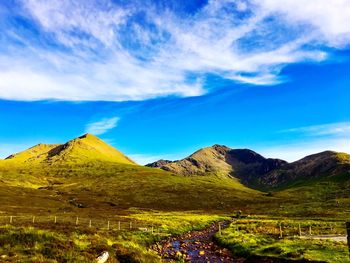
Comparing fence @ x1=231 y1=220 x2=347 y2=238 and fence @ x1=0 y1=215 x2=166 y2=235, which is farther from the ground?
fence @ x1=0 y1=215 x2=166 y2=235

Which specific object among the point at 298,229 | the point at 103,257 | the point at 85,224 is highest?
the point at 85,224

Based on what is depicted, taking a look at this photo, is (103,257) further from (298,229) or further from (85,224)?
(298,229)

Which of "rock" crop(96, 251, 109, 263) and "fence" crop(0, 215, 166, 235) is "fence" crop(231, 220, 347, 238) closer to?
"fence" crop(0, 215, 166, 235)

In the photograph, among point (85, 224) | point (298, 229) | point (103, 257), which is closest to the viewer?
point (103, 257)

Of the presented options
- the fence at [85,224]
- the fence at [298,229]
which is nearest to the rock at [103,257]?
the fence at [85,224]

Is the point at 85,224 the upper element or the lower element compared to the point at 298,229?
upper

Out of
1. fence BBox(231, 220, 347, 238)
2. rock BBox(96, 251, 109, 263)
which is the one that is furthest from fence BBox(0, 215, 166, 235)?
rock BBox(96, 251, 109, 263)

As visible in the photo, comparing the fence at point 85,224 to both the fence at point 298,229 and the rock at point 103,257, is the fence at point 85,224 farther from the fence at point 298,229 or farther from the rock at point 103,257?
the rock at point 103,257

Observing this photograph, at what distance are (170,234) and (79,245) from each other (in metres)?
28.7

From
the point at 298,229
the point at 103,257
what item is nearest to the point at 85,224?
the point at 298,229

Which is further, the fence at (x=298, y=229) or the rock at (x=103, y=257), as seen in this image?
the fence at (x=298, y=229)

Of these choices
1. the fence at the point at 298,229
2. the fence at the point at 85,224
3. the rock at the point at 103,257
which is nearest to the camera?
the rock at the point at 103,257

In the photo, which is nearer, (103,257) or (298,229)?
(103,257)

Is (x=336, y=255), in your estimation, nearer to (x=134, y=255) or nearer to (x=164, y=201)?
(x=134, y=255)
